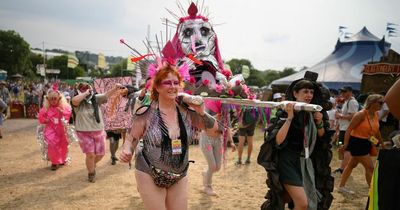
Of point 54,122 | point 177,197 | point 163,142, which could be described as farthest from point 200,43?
point 54,122

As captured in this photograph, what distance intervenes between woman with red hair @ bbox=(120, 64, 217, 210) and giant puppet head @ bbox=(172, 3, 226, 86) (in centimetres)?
187

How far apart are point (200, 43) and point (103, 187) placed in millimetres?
3384

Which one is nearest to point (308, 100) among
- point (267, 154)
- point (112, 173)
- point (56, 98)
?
point (267, 154)

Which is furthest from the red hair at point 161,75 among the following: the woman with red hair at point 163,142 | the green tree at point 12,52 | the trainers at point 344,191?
the green tree at point 12,52

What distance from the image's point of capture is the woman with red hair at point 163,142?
9.11 ft

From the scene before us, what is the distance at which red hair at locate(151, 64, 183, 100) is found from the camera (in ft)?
9.81

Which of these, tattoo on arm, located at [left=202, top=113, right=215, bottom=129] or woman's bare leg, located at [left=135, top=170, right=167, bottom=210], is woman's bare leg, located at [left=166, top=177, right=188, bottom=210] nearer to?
woman's bare leg, located at [left=135, top=170, right=167, bottom=210]

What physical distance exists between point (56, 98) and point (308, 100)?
5836 mm

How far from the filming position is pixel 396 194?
173 cm

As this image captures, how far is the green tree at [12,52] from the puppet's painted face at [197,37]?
5994cm

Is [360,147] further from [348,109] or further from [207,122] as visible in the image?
[207,122]

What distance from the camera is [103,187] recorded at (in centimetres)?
614

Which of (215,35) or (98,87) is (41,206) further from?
(215,35)

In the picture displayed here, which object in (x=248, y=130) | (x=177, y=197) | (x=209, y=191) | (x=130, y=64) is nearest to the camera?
(x=177, y=197)
